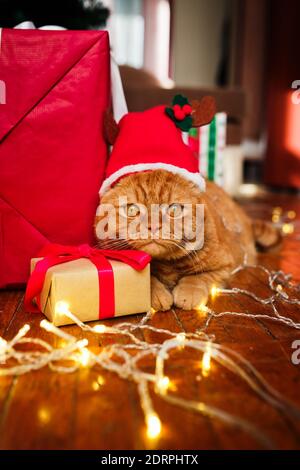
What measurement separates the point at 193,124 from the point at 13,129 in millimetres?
557

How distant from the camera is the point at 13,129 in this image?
1.36 meters

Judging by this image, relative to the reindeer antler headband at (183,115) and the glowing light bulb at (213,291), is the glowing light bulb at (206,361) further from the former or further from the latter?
the reindeer antler headband at (183,115)

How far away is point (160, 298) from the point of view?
52.4 inches

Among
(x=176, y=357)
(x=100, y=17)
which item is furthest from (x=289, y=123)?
(x=176, y=357)

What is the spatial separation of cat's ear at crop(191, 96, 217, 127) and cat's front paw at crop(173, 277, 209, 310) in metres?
0.52

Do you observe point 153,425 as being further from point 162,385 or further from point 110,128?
point 110,128

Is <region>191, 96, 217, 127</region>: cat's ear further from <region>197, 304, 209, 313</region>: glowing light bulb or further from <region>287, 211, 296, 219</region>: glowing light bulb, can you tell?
<region>287, 211, 296, 219</region>: glowing light bulb

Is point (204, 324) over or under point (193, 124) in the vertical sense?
under

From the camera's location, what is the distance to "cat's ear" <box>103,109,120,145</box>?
1.44 meters

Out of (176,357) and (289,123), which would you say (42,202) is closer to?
(176,357)

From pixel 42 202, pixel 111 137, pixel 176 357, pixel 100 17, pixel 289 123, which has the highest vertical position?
pixel 100 17

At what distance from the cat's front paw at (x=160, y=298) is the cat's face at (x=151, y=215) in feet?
0.34

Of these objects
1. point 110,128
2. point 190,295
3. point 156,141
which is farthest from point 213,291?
point 110,128

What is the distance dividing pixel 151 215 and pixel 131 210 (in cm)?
6
